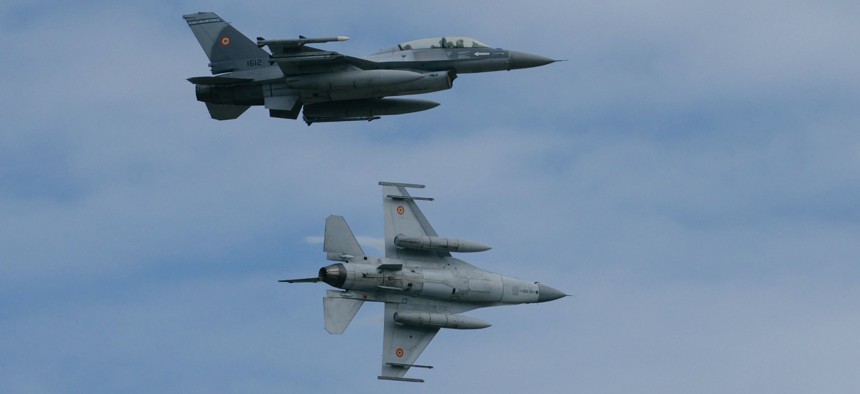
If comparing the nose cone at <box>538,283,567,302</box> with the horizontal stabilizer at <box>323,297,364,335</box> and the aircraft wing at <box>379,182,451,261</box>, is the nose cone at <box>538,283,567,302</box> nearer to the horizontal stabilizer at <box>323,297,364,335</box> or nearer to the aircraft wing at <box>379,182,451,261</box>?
the aircraft wing at <box>379,182,451,261</box>

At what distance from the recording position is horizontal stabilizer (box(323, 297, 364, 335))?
5800 cm

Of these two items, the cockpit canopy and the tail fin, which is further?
the tail fin

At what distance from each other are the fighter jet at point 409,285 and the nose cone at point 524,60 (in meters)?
5.65

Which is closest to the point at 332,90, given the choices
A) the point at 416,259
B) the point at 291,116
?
the point at 291,116

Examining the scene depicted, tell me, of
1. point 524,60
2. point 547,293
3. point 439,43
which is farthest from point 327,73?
point 547,293

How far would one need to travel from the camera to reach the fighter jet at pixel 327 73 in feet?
204

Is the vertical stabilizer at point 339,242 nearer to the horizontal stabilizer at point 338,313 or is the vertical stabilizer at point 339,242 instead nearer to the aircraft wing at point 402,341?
the horizontal stabilizer at point 338,313

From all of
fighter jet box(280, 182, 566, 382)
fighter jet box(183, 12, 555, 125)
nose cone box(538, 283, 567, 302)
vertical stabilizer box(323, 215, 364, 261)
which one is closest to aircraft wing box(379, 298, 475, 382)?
fighter jet box(280, 182, 566, 382)

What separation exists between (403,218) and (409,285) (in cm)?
275

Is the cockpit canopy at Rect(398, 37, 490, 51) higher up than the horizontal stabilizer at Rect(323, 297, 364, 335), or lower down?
higher up

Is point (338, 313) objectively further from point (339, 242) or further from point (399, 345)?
point (399, 345)

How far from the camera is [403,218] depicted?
61.1 meters

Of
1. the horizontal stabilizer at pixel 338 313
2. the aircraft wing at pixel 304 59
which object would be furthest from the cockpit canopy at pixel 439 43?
the horizontal stabilizer at pixel 338 313

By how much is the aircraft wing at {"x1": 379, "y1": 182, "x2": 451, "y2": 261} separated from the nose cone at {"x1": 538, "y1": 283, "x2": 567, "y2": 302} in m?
2.95
